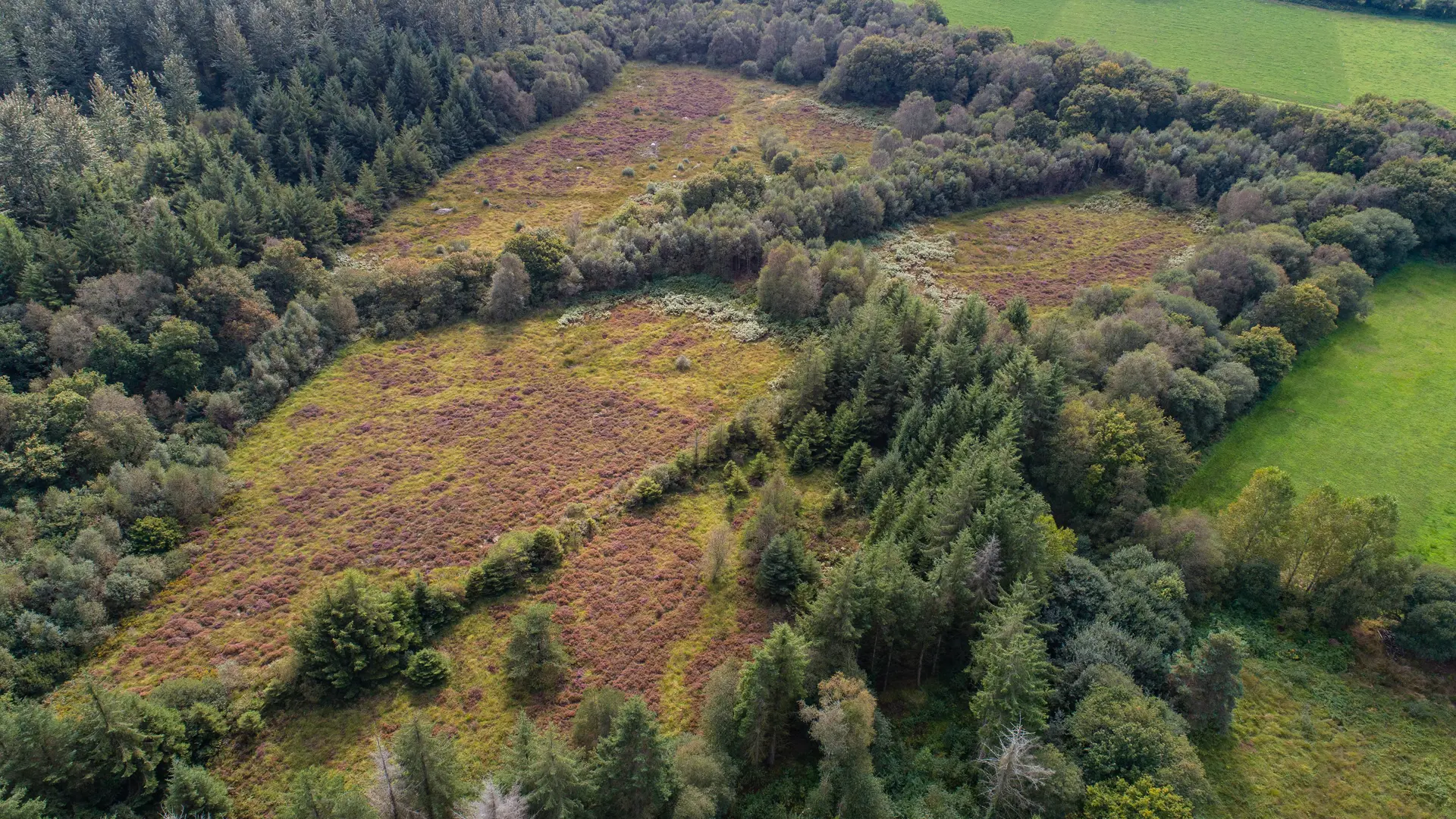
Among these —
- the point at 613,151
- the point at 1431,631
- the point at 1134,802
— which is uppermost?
the point at 613,151

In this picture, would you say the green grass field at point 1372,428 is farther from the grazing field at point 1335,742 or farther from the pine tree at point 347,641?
the pine tree at point 347,641

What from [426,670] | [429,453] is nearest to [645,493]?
[429,453]

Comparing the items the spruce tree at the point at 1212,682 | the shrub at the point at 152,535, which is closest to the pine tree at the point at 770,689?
the spruce tree at the point at 1212,682

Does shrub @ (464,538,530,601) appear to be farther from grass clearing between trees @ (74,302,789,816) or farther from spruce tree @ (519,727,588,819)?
spruce tree @ (519,727,588,819)

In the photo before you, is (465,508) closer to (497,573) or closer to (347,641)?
(497,573)

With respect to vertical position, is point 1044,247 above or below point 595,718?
above

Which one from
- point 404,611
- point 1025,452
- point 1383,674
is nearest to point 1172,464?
point 1025,452
